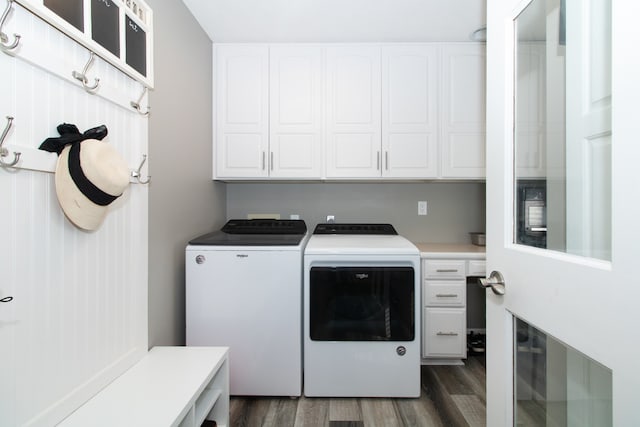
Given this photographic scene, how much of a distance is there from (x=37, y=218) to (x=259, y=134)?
4.99 feet

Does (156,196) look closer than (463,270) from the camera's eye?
Yes

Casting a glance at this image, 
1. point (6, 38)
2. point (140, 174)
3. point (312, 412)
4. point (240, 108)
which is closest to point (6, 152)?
point (6, 38)

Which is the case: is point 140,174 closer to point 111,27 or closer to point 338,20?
point 111,27

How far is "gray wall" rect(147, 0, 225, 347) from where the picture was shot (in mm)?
1459

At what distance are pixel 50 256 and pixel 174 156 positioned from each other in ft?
2.86

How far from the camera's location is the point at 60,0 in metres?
0.90

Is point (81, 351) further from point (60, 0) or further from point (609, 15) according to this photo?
point (609, 15)

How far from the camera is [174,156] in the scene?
164 centimetres

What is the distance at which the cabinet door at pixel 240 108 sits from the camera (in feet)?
7.13

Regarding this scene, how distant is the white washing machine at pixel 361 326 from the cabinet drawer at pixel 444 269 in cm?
42

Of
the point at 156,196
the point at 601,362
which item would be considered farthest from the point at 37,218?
the point at 601,362

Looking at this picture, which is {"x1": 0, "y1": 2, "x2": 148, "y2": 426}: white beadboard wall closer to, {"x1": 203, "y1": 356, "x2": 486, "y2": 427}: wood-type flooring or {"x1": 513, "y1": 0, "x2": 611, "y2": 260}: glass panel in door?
{"x1": 203, "y1": 356, "x2": 486, "y2": 427}: wood-type flooring

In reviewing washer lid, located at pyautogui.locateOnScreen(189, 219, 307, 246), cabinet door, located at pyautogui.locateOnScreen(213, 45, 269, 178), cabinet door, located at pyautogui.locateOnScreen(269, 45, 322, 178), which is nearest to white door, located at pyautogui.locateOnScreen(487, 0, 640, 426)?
washer lid, located at pyautogui.locateOnScreen(189, 219, 307, 246)

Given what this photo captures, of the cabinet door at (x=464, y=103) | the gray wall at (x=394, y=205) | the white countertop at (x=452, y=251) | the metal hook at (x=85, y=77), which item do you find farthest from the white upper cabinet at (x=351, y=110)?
the metal hook at (x=85, y=77)
